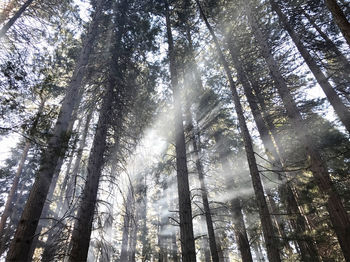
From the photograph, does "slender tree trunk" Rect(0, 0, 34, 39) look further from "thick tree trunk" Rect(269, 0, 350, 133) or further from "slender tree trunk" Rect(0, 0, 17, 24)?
"thick tree trunk" Rect(269, 0, 350, 133)

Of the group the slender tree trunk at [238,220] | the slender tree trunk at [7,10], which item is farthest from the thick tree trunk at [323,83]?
the slender tree trunk at [7,10]

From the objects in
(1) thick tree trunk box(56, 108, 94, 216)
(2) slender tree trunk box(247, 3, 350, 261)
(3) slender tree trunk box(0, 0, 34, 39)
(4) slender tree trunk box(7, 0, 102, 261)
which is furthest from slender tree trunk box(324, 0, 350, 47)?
(3) slender tree trunk box(0, 0, 34, 39)

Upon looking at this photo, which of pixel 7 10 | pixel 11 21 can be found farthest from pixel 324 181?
pixel 7 10

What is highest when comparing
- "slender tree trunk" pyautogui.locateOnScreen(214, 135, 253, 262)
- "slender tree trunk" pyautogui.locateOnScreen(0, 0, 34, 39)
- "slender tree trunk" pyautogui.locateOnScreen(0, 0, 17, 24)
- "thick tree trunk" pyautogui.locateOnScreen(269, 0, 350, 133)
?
"slender tree trunk" pyautogui.locateOnScreen(0, 0, 17, 24)

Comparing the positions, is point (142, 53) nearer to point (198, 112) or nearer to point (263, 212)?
point (198, 112)

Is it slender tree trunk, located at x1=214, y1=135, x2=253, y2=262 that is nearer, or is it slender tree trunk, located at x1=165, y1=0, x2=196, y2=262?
slender tree trunk, located at x1=165, y1=0, x2=196, y2=262

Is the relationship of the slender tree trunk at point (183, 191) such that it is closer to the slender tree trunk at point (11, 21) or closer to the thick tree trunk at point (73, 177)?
the thick tree trunk at point (73, 177)

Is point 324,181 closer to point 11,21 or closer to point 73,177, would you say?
point 73,177

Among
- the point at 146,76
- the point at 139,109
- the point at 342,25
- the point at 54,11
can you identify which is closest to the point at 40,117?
the point at 139,109

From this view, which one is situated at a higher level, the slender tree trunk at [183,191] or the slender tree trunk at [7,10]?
the slender tree trunk at [7,10]

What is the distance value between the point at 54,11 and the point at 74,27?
111 cm

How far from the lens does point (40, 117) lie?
4.67 m

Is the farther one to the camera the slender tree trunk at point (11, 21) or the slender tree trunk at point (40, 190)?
the slender tree trunk at point (11, 21)

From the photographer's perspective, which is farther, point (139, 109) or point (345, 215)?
point (139, 109)
